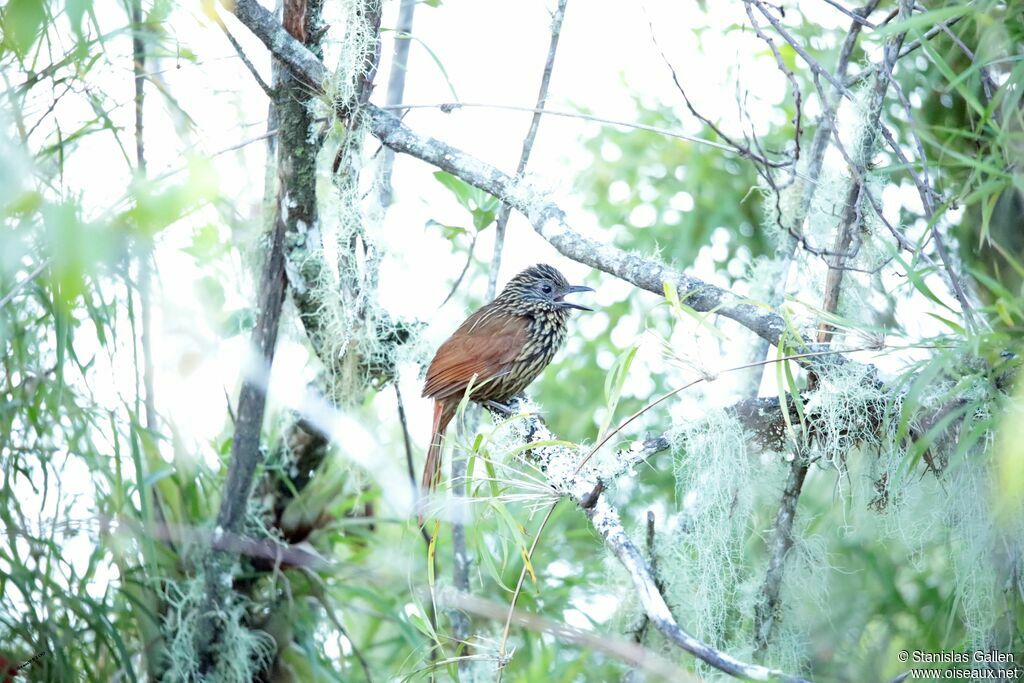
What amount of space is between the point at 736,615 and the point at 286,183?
1.84m

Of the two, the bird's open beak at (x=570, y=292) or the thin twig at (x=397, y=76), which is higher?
the thin twig at (x=397, y=76)

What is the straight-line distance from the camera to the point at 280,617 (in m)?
3.41

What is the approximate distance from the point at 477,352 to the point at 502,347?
0.17 meters

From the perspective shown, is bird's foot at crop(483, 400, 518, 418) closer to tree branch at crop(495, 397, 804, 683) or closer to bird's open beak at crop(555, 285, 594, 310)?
bird's open beak at crop(555, 285, 594, 310)

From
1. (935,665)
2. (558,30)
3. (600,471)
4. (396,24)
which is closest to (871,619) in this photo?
(935,665)

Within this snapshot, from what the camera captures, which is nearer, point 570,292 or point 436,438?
point 436,438

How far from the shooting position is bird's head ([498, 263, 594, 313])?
391cm

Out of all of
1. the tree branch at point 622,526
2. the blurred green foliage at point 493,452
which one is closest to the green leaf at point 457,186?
the blurred green foliage at point 493,452

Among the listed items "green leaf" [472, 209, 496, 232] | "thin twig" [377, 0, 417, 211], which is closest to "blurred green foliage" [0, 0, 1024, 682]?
"green leaf" [472, 209, 496, 232]

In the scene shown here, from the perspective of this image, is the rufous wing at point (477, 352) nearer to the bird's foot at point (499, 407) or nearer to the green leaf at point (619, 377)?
the bird's foot at point (499, 407)

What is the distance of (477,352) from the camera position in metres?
3.45

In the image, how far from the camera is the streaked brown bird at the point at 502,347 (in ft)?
11.1

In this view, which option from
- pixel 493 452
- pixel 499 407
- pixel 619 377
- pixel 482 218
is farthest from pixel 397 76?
pixel 619 377

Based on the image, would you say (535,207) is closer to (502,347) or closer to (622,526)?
(622,526)
